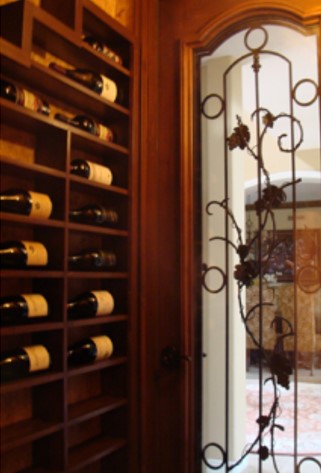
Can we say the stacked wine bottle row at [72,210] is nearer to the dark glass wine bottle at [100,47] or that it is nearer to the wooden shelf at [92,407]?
the dark glass wine bottle at [100,47]

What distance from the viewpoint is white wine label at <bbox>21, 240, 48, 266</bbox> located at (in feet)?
5.01

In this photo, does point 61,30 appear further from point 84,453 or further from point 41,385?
point 84,453

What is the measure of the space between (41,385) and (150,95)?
1.21 meters

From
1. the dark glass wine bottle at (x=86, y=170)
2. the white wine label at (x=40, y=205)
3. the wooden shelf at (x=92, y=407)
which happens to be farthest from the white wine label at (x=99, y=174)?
the wooden shelf at (x=92, y=407)

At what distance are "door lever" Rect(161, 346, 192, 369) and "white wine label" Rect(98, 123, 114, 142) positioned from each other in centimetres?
86

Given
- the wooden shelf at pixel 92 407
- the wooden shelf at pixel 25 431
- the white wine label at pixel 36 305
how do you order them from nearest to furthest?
the wooden shelf at pixel 25 431
the white wine label at pixel 36 305
the wooden shelf at pixel 92 407

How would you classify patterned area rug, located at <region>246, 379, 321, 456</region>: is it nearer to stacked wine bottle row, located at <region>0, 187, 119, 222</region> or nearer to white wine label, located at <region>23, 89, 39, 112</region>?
stacked wine bottle row, located at <region>0, 187, 119, 222</region>

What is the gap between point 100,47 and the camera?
1.90 metres

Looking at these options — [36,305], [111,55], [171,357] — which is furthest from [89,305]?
[111,55]

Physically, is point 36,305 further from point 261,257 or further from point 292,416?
point 292,416

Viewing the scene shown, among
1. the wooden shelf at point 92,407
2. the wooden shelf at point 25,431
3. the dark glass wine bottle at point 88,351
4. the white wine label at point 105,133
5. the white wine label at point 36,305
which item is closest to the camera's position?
the wooden shelf at point 25,431

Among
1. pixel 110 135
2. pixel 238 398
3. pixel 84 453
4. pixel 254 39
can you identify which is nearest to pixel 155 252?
pixel 110 135

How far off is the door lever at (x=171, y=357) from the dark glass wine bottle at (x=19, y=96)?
3.38ft

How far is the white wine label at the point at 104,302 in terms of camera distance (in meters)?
1.80
